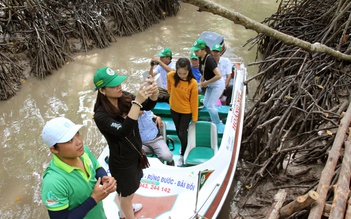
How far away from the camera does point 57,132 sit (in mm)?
1782

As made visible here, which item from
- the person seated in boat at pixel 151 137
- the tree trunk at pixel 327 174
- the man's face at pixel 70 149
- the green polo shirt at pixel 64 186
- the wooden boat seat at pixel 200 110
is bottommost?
the wooden boat seat at pixel 200 110

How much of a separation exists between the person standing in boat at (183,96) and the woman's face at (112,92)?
121 centimetres

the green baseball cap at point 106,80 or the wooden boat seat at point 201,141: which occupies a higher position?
the green baseball cap at point 106,80

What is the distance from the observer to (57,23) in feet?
24.3

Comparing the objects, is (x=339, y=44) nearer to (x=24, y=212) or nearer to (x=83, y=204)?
(x=83, y=204)

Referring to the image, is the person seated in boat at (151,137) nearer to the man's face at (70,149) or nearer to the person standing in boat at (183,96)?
the person standing in boat at (183,96)

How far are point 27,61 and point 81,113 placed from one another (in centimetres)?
224

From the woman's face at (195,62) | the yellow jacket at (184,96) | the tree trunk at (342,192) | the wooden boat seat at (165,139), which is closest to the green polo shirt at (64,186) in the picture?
the tree trunk at (342,192)

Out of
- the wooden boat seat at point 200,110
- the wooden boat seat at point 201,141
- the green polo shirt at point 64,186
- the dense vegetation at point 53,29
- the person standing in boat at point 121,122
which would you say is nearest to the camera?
the green polo shirt at point 64,186

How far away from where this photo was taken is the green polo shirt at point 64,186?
173cm

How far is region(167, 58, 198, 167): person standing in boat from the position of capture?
344 cm

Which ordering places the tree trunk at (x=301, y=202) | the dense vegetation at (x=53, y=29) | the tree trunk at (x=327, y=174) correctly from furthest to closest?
the dense vegetation at (x=53, y=29), the tree trunk at (x=327, y=174), the tree trunk at (x=301, y=202)

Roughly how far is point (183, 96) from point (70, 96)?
3590 mm

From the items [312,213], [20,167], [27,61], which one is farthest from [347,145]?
[27,61]
